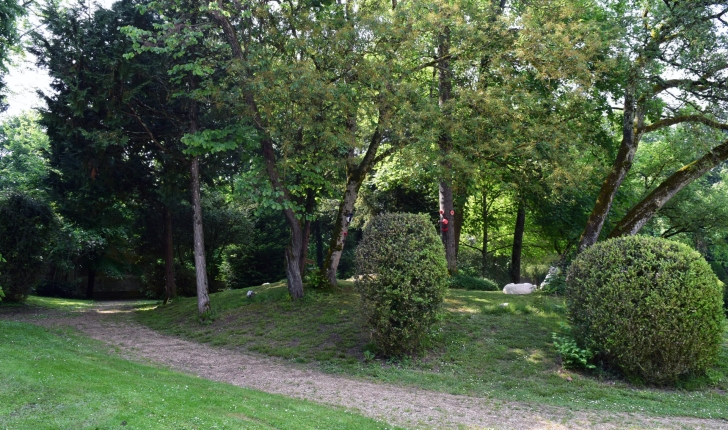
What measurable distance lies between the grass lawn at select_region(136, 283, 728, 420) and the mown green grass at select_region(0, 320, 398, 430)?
106 inches

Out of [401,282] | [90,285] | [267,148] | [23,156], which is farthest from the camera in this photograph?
[90,285]

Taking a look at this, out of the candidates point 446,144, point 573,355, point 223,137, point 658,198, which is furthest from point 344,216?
point 658,198

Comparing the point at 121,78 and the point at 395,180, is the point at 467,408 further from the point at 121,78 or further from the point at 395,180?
the point at 395,180

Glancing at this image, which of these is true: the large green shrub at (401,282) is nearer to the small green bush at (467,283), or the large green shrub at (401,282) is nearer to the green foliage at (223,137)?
the green foliage at (223,137)

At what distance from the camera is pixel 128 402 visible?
609 centimetres

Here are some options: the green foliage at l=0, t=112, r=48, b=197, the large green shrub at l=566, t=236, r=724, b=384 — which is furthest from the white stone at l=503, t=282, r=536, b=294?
the green foliage at l=0, t=112, r=48, b=197

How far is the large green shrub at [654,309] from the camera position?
857cm

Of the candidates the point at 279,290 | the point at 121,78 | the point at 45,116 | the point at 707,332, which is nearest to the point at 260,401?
the point at 707,332

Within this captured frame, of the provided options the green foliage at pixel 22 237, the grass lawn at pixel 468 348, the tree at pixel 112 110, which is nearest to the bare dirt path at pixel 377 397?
the grass lawn at pixel 468 348

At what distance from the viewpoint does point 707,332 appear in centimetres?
872

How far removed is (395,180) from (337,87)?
8702 millimetres

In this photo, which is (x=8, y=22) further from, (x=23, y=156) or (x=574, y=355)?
(x=23, y=156)

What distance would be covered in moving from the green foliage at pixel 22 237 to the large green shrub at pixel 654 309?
1792 centimetres

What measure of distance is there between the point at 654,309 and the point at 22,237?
62.7ft
